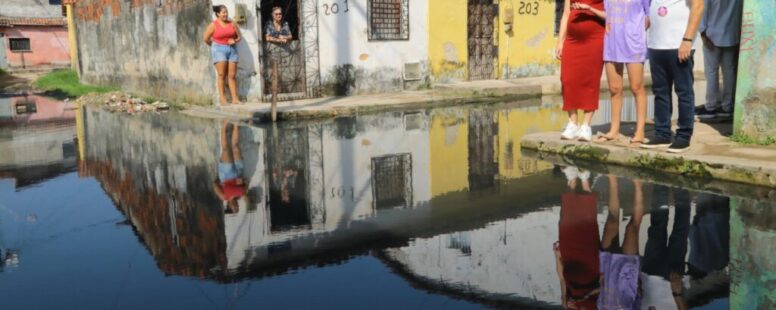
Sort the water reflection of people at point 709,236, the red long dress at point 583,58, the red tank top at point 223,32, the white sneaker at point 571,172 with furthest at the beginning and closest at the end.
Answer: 1. the red tank top at point 223,32
2. the red long dress at point 583,58
3. the white sneaker at point 571,172
4. the water reflection of people at point 709,236

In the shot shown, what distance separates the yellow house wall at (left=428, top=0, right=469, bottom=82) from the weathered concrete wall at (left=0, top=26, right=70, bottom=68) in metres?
30.0

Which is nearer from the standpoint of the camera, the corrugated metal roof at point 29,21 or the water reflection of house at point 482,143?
the water reflection of house at point 482,143

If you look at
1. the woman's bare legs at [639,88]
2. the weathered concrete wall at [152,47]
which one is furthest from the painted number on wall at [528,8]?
the woman's bare legs at [639,88]

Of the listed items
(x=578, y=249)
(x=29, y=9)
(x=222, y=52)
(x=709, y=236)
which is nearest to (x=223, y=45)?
(x=222, y=52)

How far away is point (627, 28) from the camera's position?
244 inches

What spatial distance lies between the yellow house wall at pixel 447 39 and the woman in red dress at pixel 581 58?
29.6 feet

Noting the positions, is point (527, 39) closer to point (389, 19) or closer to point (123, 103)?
point (389, 19)

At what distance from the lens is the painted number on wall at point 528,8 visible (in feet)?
57.0

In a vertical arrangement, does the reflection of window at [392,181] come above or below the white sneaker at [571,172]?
below

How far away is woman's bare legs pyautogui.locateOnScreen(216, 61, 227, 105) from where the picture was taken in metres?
12.4

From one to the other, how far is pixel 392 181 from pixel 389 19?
947 cm

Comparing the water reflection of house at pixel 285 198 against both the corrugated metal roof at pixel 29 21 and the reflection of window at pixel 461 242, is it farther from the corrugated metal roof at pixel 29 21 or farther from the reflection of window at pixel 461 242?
the corrugated metal roof at pixel 29 21

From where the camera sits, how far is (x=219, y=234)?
439 cm

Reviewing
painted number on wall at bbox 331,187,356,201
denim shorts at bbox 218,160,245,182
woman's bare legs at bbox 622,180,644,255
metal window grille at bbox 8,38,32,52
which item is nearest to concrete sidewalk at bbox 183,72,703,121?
denim shorts at bbox 218,160,245,182
